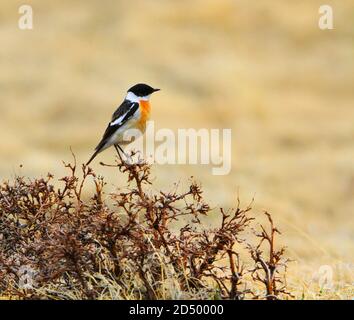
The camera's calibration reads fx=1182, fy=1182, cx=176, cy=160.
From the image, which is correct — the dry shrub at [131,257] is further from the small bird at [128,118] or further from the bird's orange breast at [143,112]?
the bird's orange breast at [143,112]

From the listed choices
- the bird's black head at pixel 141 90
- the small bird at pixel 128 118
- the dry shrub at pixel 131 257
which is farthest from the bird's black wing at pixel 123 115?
the dry shrub at pixel 131 257

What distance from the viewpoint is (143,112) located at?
9.45 meters

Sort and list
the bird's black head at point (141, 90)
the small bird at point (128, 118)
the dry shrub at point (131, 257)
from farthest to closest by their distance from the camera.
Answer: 1. the bird's black head at point (141, 90)
2. the small bird at point (128, 118)
3. the dry shrub at point (131, 257)

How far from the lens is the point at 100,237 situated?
21.2 ft

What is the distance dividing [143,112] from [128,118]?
13 cm

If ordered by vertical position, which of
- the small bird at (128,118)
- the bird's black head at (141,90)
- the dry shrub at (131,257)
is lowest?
the dry shrub at (131,257)

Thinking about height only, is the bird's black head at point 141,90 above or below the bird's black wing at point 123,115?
above

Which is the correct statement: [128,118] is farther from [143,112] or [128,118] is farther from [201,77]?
[201,77]

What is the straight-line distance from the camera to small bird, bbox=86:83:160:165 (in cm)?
929

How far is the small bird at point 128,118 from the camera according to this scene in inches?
366

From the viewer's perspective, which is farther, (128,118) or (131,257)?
(128,118)

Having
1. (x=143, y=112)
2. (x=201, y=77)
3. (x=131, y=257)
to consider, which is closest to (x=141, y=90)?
(x=143, y=112)

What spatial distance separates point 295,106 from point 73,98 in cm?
533
